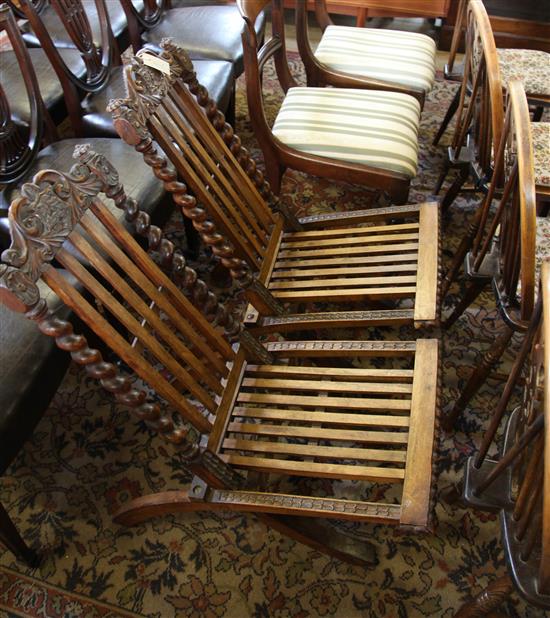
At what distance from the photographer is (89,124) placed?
181cm

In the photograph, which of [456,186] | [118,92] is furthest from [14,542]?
[456,186]

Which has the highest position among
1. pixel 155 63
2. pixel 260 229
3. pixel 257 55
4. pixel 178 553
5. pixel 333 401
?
pixel 155 63

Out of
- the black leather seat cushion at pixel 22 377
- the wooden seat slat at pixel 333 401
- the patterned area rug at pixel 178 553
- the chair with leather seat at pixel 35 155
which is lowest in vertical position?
the patterned area rug at pixel 178 553

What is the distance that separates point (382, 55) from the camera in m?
2.07

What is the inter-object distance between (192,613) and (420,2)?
119 inches

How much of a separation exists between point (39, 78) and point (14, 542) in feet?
5.29

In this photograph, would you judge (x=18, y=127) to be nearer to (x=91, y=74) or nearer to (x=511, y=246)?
(x=91, y=74)

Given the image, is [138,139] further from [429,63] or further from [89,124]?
[429,63]

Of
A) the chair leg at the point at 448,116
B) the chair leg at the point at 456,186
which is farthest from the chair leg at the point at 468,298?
the chair leg at the point at 448,116

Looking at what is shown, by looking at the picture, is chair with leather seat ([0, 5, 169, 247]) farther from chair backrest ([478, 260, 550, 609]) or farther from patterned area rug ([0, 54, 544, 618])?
chair backrest ([478, 260, 550, 609])

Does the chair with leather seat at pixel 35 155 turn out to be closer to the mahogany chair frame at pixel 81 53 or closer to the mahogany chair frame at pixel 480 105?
the mahogany chair frame at pixel 81 53

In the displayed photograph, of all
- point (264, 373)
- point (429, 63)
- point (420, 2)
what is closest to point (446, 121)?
point (429, 63)

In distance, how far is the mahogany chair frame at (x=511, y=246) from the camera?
3.34 ft

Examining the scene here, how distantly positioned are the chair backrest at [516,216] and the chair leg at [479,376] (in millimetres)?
91
